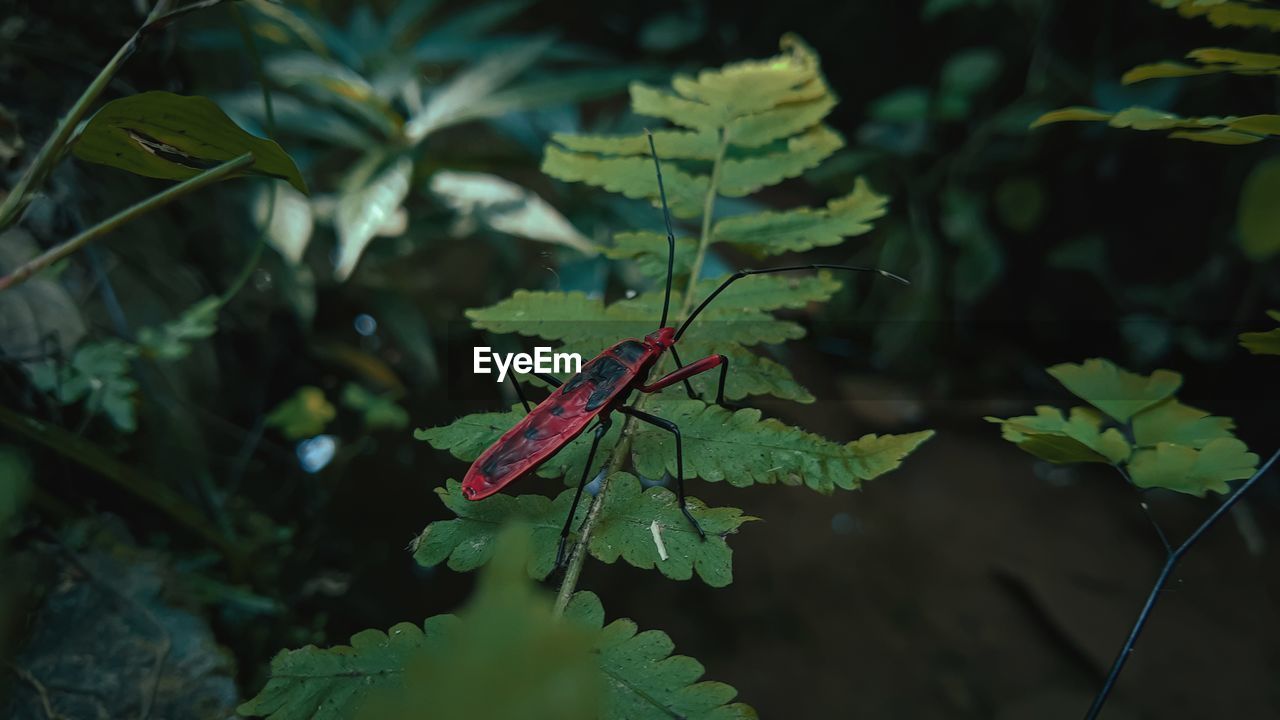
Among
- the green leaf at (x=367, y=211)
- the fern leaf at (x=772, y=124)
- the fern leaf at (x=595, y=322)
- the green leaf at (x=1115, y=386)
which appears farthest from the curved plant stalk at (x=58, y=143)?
the green leaf at (x=1115, y=386)

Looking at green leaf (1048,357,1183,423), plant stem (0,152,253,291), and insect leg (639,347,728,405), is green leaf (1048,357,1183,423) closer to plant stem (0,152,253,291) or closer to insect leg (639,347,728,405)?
insect leg (639,347,728,405)

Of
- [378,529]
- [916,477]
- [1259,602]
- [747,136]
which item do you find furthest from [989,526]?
[378,529]

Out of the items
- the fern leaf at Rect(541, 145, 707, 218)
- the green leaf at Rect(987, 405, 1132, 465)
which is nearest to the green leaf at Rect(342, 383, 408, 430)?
the fern leaf at Rect(541, 145, 707, 218)

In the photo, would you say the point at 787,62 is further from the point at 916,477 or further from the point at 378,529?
the point at 916,477

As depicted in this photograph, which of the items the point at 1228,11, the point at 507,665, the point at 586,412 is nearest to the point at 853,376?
the point at 1228,11

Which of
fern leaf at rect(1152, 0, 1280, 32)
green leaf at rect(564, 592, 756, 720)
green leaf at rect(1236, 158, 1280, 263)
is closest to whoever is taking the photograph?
green leaf at rect(564, 592, 756, 720)

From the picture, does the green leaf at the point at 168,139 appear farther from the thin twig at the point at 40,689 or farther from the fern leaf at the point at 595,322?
the thin twig at the point at 40,689
